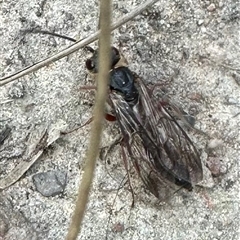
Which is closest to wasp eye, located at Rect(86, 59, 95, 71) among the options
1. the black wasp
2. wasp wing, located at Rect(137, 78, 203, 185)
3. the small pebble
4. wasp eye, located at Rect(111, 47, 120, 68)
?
the black wasp

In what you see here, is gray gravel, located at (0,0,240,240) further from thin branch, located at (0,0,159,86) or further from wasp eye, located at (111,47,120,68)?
thin branch, located at (0,0,159,86)

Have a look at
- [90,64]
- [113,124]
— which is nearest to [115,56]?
[90,64]

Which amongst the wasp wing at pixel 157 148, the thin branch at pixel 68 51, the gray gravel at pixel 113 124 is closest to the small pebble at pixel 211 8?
the gray gravel at pixel 113 124

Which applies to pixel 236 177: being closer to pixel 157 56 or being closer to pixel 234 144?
pixel 234 144

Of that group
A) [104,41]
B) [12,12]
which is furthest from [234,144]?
[104,41]

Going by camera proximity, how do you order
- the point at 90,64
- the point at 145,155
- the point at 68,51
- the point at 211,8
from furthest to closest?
the point at 211,8
the point at 90,64
the point at 145,155
the point at 68,51

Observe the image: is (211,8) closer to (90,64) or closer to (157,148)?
(90,64)
